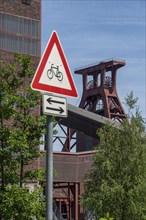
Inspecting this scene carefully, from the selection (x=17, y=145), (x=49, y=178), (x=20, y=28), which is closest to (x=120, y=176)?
(x=17, y=145)

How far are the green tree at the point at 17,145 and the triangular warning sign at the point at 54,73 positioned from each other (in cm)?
1280

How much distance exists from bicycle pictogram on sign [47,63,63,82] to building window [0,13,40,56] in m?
38.0

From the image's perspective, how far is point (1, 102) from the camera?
19.0 metres

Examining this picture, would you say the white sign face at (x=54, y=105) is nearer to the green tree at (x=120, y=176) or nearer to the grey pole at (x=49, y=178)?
the grey pole at (x=49, y=178)

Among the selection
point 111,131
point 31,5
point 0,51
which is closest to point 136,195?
point 111,131

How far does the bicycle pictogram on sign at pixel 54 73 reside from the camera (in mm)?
4961

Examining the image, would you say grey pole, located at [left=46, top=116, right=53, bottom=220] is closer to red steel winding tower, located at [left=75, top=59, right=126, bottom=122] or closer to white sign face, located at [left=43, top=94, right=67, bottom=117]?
white sign face, located at [left=43, top=94, right=67, bottom=117]

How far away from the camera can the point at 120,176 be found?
32250mm

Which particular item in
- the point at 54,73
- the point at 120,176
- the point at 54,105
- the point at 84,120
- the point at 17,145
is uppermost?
the point at 84,120

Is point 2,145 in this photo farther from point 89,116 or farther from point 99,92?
point 99,92

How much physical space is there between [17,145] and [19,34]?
2683 centimetres

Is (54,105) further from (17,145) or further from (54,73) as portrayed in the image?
(17,145)

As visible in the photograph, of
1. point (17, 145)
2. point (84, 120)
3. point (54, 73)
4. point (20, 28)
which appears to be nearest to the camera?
Result: point (54, 73)

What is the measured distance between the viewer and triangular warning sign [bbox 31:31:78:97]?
4902 mm
